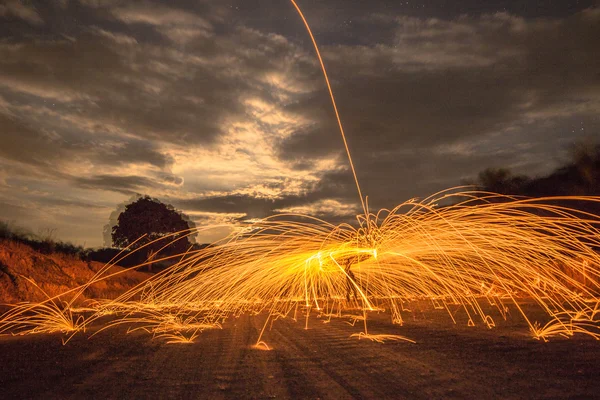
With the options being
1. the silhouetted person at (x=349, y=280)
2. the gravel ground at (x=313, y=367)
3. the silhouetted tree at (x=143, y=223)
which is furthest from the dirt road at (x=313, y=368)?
the silhouetted tree at (x=143, y=223)

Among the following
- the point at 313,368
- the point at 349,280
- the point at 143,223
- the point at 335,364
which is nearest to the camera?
the point at 313,368

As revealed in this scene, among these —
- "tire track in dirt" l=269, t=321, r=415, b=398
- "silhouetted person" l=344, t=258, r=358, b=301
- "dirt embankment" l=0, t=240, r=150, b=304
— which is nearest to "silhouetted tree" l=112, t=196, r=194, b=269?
"dirt embankment" l=0, t=240, r=150, b=304

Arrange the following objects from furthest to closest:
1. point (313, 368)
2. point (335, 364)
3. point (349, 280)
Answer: point (349, 280)
point (335, 364)
point (313, 368)

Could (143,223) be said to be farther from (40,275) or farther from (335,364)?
(335,364)

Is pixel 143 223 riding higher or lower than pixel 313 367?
higher

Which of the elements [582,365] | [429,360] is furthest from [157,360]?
[582,365]

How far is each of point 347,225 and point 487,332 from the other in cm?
343

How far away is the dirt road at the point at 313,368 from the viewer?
13.7 ft

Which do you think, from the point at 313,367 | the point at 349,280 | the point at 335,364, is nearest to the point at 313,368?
the point at 313,367

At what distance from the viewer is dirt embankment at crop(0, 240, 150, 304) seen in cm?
1708

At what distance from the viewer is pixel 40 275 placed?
2064 cm

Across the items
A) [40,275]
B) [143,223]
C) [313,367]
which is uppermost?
[143,223]

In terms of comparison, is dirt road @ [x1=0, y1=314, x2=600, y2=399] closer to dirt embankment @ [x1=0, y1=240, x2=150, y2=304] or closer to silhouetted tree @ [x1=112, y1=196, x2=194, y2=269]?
dirt embankment @ [x1=0, y1=240, x2=150, y2=304]

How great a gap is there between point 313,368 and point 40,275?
19276mm
